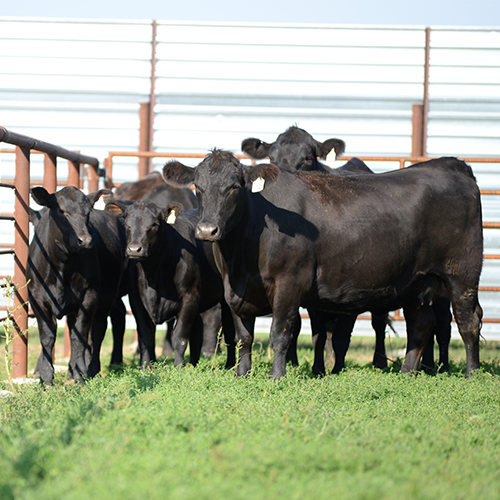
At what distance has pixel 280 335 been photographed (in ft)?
18.4

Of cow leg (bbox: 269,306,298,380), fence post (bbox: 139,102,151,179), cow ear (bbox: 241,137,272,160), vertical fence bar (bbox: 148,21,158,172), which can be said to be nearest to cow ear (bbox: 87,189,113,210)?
cow ear (bbox: 241,137,272,160)

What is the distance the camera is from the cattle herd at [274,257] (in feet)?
18.5

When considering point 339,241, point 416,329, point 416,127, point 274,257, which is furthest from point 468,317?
point 416,127

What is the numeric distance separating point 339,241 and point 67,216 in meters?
2.55

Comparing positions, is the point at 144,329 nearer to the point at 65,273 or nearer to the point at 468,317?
the point at 65,273

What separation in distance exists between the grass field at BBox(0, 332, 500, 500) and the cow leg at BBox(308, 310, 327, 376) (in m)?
1.32

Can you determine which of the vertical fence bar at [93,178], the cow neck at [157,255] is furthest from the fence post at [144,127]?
the cow neck at [157,255]

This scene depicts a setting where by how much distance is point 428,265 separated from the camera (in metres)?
6.30

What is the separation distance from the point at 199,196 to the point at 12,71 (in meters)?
7.81

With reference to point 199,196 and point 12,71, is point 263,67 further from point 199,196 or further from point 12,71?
point 199,196

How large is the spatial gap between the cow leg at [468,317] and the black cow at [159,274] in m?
2.59

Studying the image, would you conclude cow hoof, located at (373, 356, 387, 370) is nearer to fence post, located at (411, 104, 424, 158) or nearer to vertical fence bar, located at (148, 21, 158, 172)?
fence post, located at (411, 104, 424, 158)

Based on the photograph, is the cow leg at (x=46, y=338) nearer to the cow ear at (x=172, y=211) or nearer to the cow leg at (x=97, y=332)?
the cow leg at (x=97, y=332)

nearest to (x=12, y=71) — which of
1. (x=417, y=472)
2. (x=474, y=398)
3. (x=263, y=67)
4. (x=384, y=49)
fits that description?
(x=263, y=67)
